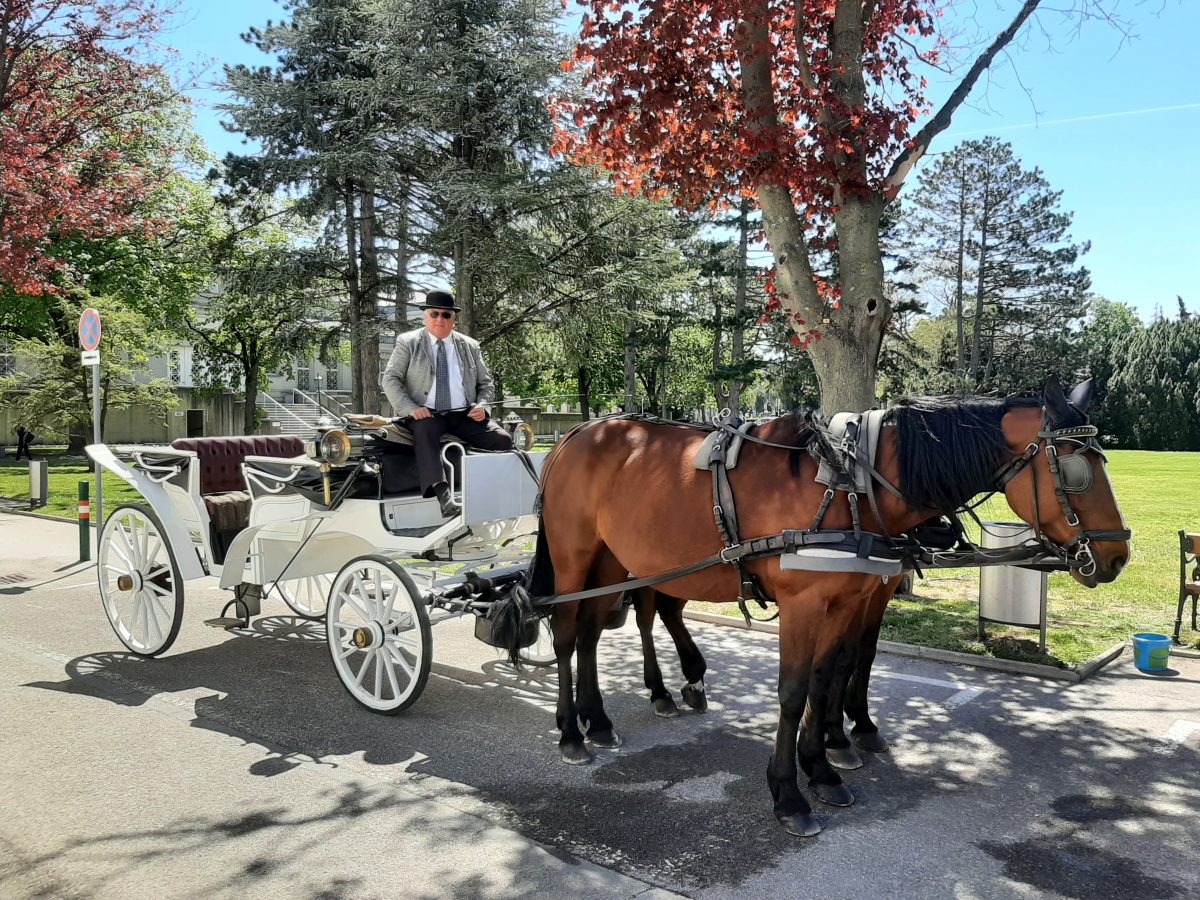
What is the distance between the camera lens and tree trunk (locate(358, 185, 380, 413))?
69.5ft

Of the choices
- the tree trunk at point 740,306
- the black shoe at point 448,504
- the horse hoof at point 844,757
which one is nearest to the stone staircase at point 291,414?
the tree trunk at point 740,306

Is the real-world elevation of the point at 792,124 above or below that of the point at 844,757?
Result: above

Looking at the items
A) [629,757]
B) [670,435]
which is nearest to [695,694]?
[629,757]

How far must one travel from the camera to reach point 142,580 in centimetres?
673

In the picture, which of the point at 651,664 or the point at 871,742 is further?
the point at 651,664

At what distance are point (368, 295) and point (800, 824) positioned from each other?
776 inches

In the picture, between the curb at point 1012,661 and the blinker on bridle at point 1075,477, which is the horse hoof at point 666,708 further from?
the blinker on bridle at point 1075,477

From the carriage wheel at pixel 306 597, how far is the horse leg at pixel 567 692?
3.40m

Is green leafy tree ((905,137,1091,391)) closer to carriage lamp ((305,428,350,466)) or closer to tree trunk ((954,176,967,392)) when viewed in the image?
tree trunk ((954,176,967,392))

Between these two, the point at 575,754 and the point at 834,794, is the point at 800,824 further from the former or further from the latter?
the point at 575,754

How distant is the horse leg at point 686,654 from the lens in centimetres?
549

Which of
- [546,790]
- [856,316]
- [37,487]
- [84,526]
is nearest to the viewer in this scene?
[546,790]

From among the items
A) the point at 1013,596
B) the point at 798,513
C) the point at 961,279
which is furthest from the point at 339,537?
the point at 961,279

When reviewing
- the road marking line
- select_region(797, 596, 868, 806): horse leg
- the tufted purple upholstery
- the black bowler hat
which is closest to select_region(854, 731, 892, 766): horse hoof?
select_region(797, 596, 868, 806): horse leg
